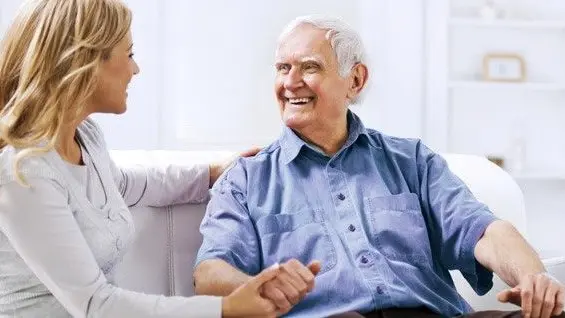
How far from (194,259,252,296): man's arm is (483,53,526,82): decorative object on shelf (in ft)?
10.0

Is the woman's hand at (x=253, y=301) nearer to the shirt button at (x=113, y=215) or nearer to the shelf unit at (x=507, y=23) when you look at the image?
the shirt button at (x=113, y=215)

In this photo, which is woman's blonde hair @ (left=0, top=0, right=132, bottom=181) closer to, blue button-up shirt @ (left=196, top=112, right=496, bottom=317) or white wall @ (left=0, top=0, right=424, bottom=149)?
blue button-up shirt @ (left=196, top=112, right=496, bottom=317)

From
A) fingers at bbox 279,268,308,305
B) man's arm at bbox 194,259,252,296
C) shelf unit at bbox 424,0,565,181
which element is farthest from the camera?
shelf unit at bbox 424,0,565,181

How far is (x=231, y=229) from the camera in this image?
1938 mm

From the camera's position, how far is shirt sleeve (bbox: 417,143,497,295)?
1967 mm

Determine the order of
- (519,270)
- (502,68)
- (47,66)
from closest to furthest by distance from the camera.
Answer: (47,66) < (519,270) < (502,68)

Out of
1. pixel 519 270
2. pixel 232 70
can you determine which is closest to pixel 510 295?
pixel 519 270

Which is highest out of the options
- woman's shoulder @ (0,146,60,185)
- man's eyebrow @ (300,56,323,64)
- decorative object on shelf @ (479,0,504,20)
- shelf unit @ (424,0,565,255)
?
decorative object on shelf @ (479,0,504,20)

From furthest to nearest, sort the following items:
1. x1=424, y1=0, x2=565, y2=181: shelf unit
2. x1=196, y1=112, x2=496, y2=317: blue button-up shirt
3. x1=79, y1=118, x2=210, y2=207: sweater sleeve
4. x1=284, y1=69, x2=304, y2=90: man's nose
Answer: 1. x1=424, y1=0, x2=565, y2=181: shelf unit
2. x1=284, y1=69, x2=304, y2=90: man's nose
3. x1=79, y1=118, x2=210, y2=207: sweater sleeve
4. x1=196, y1=112, x2=496, y2=317: blue button-up shirt

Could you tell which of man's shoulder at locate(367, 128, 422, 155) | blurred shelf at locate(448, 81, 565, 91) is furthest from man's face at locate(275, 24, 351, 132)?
blurred shelf at locate(448, 81, 565, 91)

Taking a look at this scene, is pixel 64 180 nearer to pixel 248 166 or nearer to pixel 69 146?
pixel 69 146

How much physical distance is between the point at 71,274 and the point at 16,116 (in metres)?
0.30

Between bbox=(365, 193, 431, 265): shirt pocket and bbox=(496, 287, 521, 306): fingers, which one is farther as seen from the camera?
bbox=(365, 193, 431, 265): shirt pocket

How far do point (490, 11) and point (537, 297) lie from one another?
3077mm
